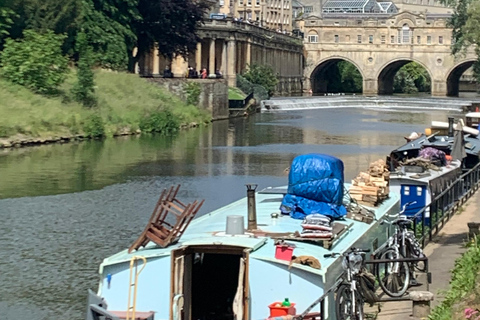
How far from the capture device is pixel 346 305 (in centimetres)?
1573

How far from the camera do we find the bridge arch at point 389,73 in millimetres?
126594

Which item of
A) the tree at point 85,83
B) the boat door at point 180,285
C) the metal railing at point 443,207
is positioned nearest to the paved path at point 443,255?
the metal railing at point 443,207

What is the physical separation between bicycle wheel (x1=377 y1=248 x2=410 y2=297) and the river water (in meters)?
6.24

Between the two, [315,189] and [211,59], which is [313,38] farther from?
[315,189]

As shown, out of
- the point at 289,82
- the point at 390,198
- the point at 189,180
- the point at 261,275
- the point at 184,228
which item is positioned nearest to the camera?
the point at 261,275

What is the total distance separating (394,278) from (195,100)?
176 ft

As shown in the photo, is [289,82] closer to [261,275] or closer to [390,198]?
[390,198]

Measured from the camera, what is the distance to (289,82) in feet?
403

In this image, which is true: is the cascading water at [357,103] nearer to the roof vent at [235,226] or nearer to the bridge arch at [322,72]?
the bridge arch at [322,72]

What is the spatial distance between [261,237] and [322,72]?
387ft

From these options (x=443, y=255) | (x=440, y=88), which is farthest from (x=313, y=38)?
(x=443, y=255)

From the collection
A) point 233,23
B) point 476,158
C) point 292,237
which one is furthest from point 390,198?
point 233,23

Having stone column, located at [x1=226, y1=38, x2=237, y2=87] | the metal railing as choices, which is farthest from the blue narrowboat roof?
stone column, located at [x1=226, y1=38, x2=237, y2=87]

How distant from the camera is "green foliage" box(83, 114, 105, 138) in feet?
182
